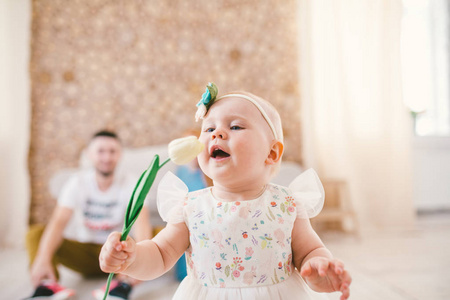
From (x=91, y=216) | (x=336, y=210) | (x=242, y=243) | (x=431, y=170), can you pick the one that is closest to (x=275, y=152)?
(x=242, y=243)

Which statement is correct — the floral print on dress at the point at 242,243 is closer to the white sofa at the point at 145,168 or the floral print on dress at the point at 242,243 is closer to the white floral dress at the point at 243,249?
the white floral dress at the point at 243,249

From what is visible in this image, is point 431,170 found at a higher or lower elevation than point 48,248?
higher

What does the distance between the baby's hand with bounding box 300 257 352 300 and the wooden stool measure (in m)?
1.80

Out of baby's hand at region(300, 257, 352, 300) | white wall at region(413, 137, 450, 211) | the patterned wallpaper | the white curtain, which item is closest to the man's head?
the patterned wallpaper

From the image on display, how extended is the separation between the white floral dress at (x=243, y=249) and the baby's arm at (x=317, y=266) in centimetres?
2

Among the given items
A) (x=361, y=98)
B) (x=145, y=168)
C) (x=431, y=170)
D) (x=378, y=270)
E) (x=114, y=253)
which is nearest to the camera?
(x=114, y=253)

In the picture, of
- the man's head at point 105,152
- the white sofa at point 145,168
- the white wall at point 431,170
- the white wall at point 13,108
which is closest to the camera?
the man's head at point 105,152

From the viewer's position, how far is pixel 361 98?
2.64 metres

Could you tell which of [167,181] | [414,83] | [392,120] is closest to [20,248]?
[167,181]

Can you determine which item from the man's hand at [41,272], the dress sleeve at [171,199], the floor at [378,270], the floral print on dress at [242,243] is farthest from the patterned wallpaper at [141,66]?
the floral print on dress at [242,243]

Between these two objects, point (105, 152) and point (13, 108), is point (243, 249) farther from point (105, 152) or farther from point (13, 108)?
point (13, 108)

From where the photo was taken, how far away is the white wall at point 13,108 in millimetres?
2486

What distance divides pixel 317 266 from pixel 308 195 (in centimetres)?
21

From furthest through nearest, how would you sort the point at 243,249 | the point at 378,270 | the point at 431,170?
the point at 431,170 → the point at 378,270 → the point at 243,249
